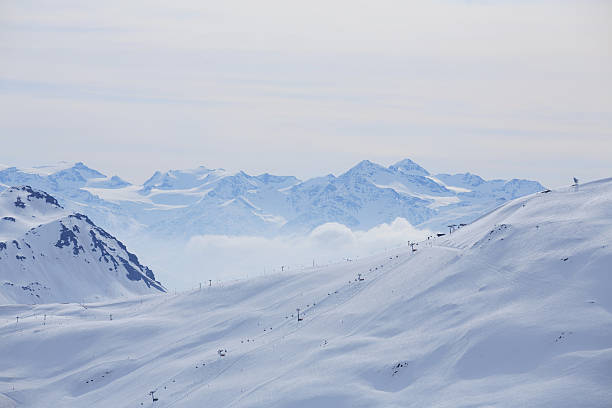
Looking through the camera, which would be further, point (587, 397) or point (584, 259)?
point (584, 259)

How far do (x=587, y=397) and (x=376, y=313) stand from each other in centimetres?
3972

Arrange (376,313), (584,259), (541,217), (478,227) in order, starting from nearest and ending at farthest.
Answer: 1. (584,259)
2. (376,313)
3. (541,217)
4. (478,227)

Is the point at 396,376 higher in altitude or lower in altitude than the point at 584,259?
lower

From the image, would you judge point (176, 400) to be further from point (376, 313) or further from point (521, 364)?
point (521, 364)

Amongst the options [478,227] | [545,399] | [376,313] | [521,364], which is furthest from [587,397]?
[478,227]

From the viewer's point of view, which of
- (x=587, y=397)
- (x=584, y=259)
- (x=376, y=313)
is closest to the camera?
(x=587, y=397)

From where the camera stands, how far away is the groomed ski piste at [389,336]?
251 ft

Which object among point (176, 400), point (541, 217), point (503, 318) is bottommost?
point (176, 400)

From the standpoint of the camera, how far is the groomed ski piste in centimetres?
7638

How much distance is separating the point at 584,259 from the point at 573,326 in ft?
51.4

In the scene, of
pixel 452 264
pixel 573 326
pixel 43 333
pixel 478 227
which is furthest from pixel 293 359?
pixel 43 333

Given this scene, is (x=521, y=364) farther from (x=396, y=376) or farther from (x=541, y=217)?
(x=541, y=217)

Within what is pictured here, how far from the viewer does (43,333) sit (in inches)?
5851

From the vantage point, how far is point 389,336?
9431 centimetres
